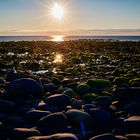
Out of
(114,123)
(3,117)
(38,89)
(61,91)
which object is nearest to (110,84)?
(61,91)

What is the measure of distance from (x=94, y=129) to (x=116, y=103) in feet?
5.78

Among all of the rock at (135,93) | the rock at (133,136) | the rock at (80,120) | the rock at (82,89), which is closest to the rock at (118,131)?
the rock at (133,136)

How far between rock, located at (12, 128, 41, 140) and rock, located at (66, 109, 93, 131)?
0.91 meters

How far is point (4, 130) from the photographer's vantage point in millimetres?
6809

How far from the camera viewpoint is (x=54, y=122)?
6906 mm

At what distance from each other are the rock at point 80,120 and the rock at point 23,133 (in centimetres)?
91

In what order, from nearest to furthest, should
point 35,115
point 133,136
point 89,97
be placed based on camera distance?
point 133,136 < point 35,115 < point 89,97

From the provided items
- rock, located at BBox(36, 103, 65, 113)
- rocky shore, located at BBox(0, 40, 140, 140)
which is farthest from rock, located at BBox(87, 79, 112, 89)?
rock, located at BBox(36, 103, 65, 113)

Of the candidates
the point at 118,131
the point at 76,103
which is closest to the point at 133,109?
the point at 118,131

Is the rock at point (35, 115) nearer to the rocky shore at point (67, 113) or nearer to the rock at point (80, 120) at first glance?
the rocky shore at point (67, 113)

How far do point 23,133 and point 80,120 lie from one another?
1.28m

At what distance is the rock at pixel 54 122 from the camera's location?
689 cm

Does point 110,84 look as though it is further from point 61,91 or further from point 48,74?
point 48,74

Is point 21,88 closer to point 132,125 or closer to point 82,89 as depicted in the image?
point 82,89
